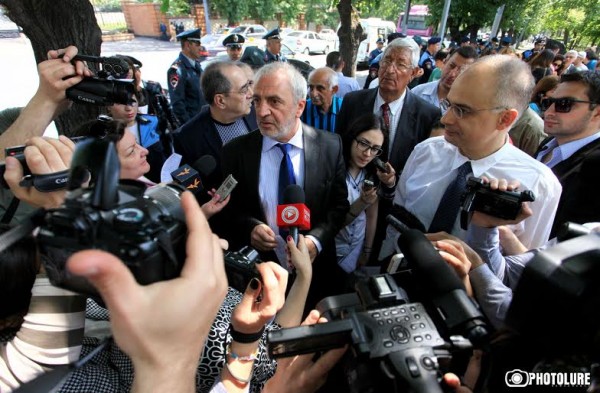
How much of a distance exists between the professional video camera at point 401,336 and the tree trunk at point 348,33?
728 cm

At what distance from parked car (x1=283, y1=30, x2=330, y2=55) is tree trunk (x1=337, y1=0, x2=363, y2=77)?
534 inches

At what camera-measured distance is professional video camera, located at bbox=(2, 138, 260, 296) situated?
26.0 inches

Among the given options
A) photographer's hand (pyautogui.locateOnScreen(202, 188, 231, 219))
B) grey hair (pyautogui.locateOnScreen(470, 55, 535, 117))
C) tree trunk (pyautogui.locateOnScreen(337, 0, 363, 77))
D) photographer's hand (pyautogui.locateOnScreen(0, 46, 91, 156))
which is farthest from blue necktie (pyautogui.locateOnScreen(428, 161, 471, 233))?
tree trunk (pyautogui.locateOnScreen(337, 0, 363, 77))

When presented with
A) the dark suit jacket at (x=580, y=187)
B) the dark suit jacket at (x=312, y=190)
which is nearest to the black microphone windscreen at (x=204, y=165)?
the dark suit jacket at (x=312, y=190)

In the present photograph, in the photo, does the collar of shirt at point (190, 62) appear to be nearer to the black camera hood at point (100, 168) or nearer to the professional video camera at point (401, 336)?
the black camera hood at point (100, 168)

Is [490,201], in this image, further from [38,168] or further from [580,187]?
[38,168]

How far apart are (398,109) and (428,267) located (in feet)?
7.85

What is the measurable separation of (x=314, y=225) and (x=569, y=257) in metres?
1.69

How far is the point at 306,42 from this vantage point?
2064 cm

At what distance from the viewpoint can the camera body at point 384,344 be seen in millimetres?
738

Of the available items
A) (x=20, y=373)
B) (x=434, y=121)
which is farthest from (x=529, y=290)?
(x=434, y=121)

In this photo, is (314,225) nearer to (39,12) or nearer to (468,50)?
(39,12)

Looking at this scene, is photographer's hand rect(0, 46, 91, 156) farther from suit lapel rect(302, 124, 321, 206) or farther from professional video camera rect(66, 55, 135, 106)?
suit lapel rect(302, 124, 321, 206)

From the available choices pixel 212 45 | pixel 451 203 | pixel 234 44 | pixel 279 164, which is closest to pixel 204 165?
pixel 279 164
